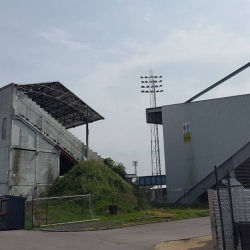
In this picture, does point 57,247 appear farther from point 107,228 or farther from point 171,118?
point 171,118

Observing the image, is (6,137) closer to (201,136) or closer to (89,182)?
(89,182)

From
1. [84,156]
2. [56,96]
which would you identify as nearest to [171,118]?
[84,156]

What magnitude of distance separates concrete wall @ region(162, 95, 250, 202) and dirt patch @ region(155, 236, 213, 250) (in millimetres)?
19983

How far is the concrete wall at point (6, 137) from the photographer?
98.4 feet

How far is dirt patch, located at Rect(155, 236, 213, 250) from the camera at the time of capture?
11457 millimetres

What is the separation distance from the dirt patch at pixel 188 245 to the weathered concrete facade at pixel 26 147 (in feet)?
68.2

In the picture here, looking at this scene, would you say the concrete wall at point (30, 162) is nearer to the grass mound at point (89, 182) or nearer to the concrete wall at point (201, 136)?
the grass mound at point (89, 182)

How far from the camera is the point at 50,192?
31.0 m

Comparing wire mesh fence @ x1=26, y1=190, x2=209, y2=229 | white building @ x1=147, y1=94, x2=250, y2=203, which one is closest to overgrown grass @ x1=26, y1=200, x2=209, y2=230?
wire mesh fence @ x1=26, y1=190, x2=209, y2=229

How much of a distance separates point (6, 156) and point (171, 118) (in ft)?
59.4

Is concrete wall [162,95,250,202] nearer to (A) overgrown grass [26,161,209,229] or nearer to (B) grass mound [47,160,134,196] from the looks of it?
(A) overgrown grass [26,161,209,229]

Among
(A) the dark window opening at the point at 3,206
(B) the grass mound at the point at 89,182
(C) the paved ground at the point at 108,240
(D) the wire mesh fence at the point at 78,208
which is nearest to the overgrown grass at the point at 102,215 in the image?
(D) the wire mesh fence at the point at 78,208

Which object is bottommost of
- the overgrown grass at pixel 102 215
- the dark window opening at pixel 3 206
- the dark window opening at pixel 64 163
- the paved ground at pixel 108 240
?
the paved ground at pixel 108 240

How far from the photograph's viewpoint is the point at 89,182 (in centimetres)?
2973
